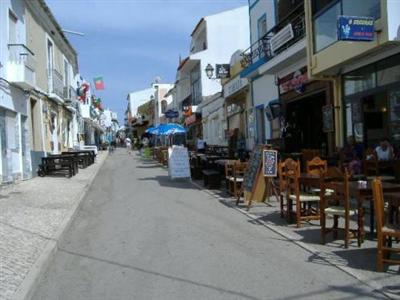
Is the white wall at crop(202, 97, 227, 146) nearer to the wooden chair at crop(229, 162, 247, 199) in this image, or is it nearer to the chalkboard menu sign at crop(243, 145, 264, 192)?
the wooden chair at crop(229, 162, 247, 199)

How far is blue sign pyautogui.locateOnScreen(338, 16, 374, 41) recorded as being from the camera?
1140 cm

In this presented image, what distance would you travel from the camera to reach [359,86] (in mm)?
14156

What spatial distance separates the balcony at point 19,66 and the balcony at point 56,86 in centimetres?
630

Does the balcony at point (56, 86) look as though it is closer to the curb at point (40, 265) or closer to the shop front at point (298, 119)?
the shop front at point (298, 119)

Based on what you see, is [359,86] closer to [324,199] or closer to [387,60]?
[387,60]

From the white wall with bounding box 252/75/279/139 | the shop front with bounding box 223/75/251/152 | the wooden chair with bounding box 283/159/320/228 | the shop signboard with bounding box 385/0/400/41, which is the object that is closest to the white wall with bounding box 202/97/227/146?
the shop front with bounding box 223/75/251/152

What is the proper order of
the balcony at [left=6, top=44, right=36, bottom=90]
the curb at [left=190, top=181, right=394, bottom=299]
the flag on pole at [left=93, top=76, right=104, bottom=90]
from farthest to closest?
the flag on pole at [left=93, top=76, right=104, bottom=90], the balcony at [left=6, top=44, right=36, bottom=90], the curb at [left=190, top=181, right=394, bottom=299]

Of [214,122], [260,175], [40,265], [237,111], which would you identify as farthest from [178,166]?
[40,265]

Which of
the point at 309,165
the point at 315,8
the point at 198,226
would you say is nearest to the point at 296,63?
the point at 315,8

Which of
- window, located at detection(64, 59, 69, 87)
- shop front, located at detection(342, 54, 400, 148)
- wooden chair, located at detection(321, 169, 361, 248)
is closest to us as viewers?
wooden chair, located at detection(321, 169, 361, 248)

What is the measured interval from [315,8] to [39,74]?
43.3 feet

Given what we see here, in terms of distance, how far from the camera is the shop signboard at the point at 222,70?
2669 cm

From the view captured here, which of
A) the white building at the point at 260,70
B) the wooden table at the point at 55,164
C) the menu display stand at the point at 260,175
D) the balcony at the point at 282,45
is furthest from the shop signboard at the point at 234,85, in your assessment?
the menu display stand at the point at 260,175

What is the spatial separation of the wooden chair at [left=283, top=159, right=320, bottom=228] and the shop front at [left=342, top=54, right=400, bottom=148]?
3544mm
